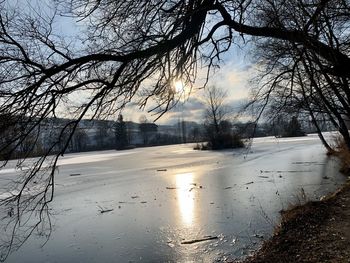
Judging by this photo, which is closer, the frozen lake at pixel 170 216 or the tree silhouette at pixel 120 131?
the tree silhouette at pixel 120 131

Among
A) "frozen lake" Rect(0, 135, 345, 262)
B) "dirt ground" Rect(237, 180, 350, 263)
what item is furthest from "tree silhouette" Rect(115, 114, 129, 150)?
"dirt ground" Rect(237, 180, 350, 263)

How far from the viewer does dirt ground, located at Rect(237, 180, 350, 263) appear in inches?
263

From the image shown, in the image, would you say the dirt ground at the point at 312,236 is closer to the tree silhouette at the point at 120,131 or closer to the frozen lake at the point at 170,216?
the frozen lake at the point at 170,216

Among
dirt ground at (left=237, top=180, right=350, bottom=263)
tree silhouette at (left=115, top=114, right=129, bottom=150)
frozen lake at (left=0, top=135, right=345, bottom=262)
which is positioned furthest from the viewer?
frozen lake at (left=0, top=135, right=345, bottom=262)

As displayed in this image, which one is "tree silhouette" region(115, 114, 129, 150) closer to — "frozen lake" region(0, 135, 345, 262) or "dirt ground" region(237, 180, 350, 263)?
"frozen lake" region(0, 135, 345, 262)

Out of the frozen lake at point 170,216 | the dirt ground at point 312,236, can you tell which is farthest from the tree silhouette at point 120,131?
the dirt ground at point 312,236

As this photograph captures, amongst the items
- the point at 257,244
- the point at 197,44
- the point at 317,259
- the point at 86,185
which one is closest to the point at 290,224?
the point at 257,244

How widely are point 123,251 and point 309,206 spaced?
15.2 feet

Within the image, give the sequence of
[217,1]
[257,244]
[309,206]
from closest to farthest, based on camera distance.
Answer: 1. [217,1]
2. [257,244]
3. [309,206]

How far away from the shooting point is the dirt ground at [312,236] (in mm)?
6689

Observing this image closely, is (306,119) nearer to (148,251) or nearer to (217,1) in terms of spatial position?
(148,251)

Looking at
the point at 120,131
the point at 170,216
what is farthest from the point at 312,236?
the point at 120,131

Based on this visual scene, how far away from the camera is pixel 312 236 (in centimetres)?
786

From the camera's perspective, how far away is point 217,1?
477cm
